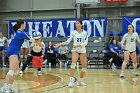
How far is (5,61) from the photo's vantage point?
795 inches

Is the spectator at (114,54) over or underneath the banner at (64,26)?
underneath

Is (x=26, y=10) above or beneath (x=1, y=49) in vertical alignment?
above

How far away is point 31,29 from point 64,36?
7.72ft

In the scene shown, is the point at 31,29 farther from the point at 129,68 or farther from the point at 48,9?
the point at 129,68

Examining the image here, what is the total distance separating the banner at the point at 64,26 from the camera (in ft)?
65.6

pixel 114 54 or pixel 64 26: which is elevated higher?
pixel 64 26

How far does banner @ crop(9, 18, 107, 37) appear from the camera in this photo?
19984 millimetres

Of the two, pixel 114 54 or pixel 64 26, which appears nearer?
pixel 114 54

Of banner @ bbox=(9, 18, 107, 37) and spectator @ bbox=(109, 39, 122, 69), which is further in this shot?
banner @ bbox=(9, 18, 107, 37)

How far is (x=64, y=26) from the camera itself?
67.8 ft

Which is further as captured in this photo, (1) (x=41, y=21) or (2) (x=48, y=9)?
(2) (x=48, y=9)

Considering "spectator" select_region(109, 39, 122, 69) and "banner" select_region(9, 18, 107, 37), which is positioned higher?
"banner" select_region(9, 18, 107, 37)

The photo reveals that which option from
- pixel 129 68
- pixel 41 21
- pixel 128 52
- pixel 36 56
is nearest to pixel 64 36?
pixel 41 21

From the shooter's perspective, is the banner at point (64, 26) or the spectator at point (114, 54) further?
the banner at point (64, 26)
